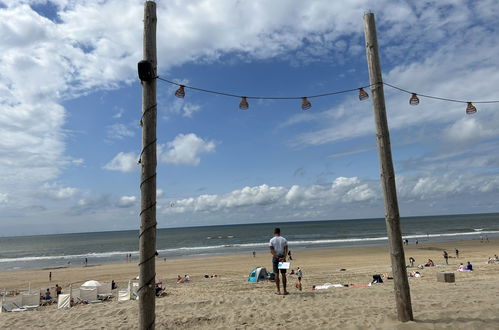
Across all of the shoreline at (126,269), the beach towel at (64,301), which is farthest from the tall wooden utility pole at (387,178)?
the shoreline at (126,269)

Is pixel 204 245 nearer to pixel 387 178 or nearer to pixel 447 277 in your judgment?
pixel 447 277

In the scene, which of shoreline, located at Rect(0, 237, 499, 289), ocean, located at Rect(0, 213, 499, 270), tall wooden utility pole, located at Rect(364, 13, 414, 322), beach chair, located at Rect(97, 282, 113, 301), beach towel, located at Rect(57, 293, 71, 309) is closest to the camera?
tall wooden utility pole, located at Rect(364, 13, 414, 322)

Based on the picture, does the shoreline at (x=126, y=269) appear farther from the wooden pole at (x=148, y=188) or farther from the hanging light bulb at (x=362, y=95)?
the wooden pole at (x=148, y=188)

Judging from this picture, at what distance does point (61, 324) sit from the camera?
24.6 ft

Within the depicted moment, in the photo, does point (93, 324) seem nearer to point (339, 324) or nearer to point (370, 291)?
point (339, 324)

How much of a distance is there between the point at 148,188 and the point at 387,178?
12.3 ft

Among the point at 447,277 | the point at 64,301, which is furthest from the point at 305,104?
the point at 64,301

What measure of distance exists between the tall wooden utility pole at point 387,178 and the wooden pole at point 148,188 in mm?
3595

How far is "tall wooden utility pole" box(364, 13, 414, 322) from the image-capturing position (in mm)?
5480

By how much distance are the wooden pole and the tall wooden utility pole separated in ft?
11.8

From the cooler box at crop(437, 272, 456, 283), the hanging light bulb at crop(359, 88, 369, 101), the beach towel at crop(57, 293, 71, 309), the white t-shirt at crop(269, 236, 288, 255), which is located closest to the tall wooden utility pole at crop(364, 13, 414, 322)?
the hanging light bulb at crop(359, 88, 369, 101)

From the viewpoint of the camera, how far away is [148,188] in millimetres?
3734

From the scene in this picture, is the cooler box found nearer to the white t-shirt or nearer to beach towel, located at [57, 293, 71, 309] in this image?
the white t-shirt

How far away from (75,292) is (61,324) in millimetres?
6687
